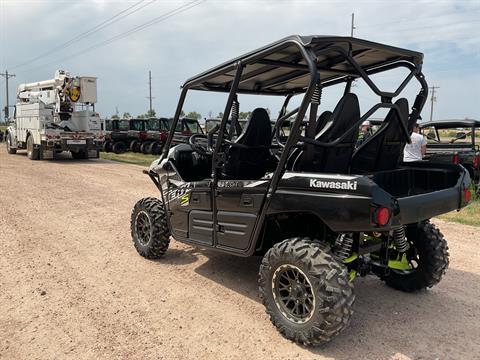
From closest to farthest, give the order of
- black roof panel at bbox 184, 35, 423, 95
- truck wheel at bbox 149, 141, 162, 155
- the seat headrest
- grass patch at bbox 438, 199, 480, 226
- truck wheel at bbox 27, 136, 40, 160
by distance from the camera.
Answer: black roof panel at bbox 184, 35, 423, 95 → the seat headrest → grass patch at bbox 438, 199, 480, 226 → truck wheel at bbox 27, 136, 40, 160 → truck wheel at bbox 149, 141, 162, 155

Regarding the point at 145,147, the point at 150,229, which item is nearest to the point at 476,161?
the point at 150,229

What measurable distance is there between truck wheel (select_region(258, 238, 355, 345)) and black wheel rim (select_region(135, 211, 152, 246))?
2.08 m

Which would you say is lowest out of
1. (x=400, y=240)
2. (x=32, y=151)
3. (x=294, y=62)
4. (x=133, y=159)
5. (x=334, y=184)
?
(x=133, y=159)

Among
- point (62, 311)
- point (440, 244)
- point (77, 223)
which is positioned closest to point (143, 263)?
point (62, 311)

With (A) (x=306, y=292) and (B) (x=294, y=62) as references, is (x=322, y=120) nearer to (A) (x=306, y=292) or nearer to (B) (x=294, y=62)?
(B) (x=294, y=62)

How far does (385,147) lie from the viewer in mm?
3885

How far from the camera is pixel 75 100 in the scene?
17.4m

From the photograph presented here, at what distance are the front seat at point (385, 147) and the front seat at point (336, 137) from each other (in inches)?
12.0

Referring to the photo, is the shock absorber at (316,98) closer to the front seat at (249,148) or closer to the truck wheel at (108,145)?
the front seat at (249,148)

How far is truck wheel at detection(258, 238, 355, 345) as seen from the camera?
9.73 ft

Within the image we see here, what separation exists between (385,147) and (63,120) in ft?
52.4

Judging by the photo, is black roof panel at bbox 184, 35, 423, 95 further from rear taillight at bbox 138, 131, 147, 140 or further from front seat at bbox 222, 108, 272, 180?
rear taillight at bbox 138, 131, 147, 140

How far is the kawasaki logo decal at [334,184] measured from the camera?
2.94m

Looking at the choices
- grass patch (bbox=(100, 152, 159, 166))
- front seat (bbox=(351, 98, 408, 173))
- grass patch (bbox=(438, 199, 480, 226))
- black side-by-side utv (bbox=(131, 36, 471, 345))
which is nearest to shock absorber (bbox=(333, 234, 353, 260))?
black side-by-side utv (bbox=(131, 36, 471, 345))
